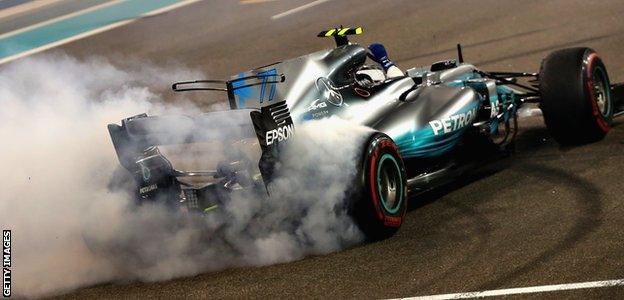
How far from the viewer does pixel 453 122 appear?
10.1 m

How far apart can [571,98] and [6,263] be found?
4979 mm

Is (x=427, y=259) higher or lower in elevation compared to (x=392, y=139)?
lower

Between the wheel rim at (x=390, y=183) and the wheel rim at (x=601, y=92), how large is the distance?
290 centimetres

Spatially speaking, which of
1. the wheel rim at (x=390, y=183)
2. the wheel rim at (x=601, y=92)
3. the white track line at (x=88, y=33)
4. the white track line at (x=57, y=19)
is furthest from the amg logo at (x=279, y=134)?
the white track line at (x=57, y=19)

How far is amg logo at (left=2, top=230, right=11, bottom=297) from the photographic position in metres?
8.30

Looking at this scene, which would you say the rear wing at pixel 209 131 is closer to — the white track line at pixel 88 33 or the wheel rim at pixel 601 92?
the wheel rim at pixel 601 92

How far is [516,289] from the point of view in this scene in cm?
730

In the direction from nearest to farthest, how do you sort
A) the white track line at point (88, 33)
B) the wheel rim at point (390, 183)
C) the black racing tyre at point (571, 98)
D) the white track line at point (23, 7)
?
1. the wheel rim at point (390, 183)
2. the black racing tyre at point (571, 98)
3. the white track line at point (88, 33)
4. the white track line at point (23, 7)

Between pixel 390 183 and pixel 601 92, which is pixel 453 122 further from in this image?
pixel 601 92

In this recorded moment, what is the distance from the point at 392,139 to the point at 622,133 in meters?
2.78

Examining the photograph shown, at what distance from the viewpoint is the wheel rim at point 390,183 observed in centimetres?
879

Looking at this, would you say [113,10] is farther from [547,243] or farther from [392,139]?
[547,243]

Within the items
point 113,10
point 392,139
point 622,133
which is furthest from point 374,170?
point 113,10

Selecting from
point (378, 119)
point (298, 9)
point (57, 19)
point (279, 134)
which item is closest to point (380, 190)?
point (279, 134)
